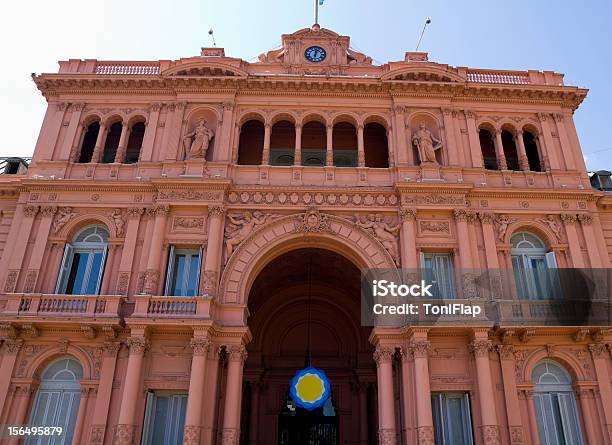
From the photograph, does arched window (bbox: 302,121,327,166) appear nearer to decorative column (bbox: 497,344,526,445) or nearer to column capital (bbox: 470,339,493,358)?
column capital (bbox: 470,339,493,358)

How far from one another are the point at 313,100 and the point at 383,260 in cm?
913

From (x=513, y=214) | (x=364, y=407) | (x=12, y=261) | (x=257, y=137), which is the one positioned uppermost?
(x=257, y=137)

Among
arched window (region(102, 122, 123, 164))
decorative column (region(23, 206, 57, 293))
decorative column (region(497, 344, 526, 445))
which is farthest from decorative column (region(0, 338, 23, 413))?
decorative column (region(497, 344, 526, 445))

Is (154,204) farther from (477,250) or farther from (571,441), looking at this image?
(571,441)

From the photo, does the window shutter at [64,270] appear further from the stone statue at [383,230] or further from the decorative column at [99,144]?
the stone statue at [383,230]

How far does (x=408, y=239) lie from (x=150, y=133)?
1342 cm

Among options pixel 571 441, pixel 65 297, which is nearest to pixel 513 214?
pixel 571 441

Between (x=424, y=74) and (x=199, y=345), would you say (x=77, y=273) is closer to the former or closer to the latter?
(x=199, y=345)

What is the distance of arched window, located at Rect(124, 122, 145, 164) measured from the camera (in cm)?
2670

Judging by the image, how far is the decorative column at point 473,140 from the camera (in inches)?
991

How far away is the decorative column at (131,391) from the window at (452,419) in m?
11.4

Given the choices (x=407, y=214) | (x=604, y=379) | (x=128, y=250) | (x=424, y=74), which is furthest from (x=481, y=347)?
(x=128, y=250)

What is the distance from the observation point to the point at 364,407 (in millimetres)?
28109

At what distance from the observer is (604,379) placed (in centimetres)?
2066
